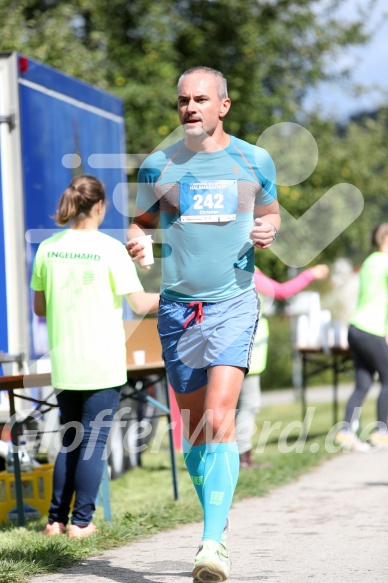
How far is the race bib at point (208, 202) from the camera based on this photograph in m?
4.72

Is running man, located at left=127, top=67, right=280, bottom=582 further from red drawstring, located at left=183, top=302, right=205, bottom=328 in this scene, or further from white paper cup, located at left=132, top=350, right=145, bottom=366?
white paper cup, located at left=132, top=350, right=145, bottom=366

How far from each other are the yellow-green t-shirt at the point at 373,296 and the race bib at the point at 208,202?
231 inches

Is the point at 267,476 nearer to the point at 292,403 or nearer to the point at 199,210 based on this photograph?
the point at 199,210

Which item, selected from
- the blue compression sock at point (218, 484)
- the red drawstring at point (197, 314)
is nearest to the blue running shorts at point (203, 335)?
the red drawstring at point (197, 314)

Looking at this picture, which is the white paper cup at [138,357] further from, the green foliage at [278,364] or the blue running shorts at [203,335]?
the green foliage at [278,364]

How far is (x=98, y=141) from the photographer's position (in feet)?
34.2

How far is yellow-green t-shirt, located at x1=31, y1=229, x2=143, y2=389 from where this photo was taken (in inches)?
244

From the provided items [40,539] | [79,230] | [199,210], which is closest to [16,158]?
[79,230]

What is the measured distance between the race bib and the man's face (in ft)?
0.71

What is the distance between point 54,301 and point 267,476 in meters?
3.26

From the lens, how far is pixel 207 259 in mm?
4723

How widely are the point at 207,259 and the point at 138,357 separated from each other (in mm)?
2701

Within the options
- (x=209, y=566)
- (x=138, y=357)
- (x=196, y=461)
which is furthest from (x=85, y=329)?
(x=209, y=566)

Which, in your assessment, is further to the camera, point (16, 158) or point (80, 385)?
point (16, 158)
